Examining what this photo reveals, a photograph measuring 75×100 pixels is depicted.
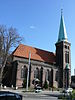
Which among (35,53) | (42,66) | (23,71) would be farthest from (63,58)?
(23,71)

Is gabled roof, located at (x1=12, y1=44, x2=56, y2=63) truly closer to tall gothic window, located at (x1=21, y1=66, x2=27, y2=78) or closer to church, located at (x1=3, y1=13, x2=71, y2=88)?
church, located at (x1=3, y1=13, x2=71, y2=88)

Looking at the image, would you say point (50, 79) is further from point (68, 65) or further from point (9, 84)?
point (9, 84)

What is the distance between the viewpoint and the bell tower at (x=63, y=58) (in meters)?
56.0

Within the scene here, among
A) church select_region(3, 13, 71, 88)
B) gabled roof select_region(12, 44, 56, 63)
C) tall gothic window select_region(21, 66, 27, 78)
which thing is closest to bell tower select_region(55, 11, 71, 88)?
church select_region(3, 13, 71, 88)

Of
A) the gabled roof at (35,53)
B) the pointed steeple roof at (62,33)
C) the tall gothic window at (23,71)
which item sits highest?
the pointed steeple roof at (62,33)

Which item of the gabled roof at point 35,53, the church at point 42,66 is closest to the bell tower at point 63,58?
the church at point 42,66

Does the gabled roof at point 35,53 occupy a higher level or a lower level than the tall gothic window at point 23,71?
higher

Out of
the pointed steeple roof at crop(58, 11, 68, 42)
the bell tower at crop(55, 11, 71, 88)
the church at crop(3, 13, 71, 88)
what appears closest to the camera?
the church at crop(3, 13, 71, 88)

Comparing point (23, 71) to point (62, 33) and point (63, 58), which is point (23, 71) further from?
point (62, 33)

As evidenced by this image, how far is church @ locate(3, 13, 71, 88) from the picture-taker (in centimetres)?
4659

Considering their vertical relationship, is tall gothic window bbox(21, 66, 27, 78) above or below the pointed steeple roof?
below

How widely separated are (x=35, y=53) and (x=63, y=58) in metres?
10.1

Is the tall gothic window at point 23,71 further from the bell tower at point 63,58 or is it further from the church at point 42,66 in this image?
the bell tower at point 63,58

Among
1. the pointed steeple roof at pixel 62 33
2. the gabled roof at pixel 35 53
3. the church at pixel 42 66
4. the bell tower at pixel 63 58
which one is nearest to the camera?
the church at pixel 42 66
